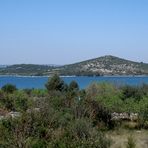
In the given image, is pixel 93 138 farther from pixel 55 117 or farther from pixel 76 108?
pixel 76 108

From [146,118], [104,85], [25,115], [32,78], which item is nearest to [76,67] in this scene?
[32,78]

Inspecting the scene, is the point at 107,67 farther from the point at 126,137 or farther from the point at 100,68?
the point at 126,137

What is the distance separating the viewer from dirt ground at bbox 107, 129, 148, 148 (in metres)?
18.8

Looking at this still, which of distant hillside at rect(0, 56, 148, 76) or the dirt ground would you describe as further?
distant hillside at rect(0, 56, 148, 76)

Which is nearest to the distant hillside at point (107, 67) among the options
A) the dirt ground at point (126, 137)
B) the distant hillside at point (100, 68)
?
the distant hillside at point (100, 68)

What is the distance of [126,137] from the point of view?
21703mm

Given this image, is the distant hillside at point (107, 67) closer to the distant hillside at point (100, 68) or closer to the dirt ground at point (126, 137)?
the distant hillside at point (100, 68)

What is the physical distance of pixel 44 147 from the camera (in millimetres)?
11820

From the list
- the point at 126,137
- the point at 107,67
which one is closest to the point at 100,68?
the point at 107,67

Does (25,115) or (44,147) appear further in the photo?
(25,115)

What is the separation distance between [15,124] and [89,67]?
171366mm

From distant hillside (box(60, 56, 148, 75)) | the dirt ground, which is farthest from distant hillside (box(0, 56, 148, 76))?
the dirt ground

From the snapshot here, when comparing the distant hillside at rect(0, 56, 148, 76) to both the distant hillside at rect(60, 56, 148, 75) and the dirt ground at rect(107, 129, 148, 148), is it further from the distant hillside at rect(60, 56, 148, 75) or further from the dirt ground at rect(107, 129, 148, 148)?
the dirt ground at rect(107, 129, 148, 148)

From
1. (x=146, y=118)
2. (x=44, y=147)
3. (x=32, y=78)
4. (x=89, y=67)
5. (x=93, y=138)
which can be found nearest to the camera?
(x=44, y=147)
